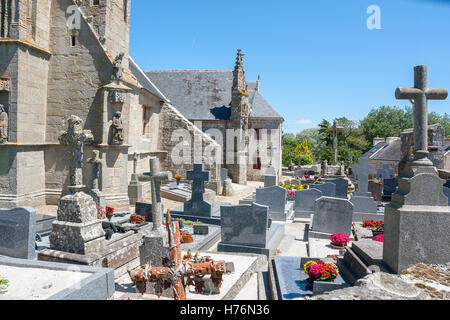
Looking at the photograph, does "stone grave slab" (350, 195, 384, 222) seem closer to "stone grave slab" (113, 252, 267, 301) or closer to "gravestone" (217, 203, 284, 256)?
"gravestone" (217, 203, 284, 256)

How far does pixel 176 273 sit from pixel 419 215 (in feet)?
11.0

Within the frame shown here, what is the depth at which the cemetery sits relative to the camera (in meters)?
4.26

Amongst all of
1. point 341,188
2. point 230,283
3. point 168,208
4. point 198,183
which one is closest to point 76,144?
point 168,208

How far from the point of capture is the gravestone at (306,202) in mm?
12586

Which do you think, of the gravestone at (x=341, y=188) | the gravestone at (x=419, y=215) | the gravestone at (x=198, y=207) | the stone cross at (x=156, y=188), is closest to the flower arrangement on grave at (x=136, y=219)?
the gravestone at (x=198, y=207)

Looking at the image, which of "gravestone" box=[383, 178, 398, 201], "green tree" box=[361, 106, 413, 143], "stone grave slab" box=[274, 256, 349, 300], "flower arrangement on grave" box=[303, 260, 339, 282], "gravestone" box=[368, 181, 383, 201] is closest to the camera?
"stone grave slab" box=[274, 256, 349, 300]

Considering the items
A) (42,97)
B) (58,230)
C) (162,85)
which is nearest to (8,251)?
(58,230)

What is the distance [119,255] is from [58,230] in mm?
1300

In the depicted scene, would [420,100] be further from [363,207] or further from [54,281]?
[363,207]

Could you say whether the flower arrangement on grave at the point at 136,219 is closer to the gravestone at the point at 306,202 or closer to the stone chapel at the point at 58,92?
the stone chapel at the point at 58,92

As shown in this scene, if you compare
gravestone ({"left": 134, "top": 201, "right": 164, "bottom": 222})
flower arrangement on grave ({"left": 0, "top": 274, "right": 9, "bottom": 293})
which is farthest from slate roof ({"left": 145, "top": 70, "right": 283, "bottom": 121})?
flower arrangement on grave ({"left": 0, "top": 274, "right": 9, "bottom": 293})

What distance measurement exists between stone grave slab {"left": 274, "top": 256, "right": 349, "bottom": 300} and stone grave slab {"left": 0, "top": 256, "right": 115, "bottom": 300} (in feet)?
9.17

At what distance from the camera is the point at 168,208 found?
24.7ft

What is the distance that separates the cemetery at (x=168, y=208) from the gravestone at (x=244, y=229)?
0.03 m
